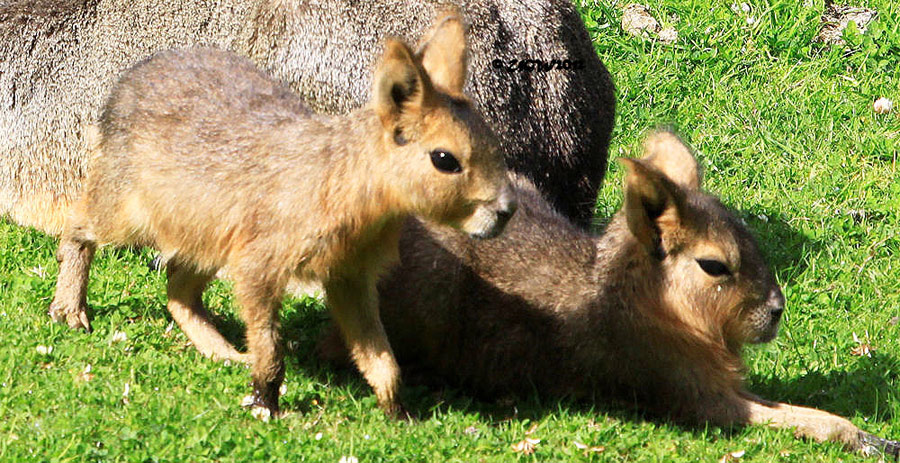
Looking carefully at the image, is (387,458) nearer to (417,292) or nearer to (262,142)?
(417,292)

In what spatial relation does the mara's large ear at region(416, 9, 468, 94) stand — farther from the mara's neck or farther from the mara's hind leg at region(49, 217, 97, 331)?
the mara's hind leg at region(49, 217, 97, 331)

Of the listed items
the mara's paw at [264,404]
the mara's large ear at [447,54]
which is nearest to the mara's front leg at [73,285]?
the mara's paw at [264,404]

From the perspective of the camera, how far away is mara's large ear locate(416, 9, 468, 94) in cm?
421

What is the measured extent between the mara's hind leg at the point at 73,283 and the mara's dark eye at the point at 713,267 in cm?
227

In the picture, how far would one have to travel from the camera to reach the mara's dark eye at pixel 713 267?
4.52 m

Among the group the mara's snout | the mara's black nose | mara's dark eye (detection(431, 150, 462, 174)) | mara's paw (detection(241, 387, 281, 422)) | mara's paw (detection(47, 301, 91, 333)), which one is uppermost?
mara's dark eye (detection(431, 150, 462, 174))

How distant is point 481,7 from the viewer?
568cm

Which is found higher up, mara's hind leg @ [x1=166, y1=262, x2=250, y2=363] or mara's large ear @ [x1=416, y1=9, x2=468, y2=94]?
mara's large ear @ [x1=416, y1=9, x2=468, y2=94]

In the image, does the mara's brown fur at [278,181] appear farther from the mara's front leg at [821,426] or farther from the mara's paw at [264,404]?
the mara's front leg at [821,426]

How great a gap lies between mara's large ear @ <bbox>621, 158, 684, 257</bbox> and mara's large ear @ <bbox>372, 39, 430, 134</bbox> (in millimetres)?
771

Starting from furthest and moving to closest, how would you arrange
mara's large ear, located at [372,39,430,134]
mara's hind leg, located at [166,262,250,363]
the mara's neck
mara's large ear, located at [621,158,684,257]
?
mara's hind leg, located at [166,262,250,363] < mara's large ear, located at [621,158,684,257] < the mara's neck < mara's large ear, located at [372,39,430,134]

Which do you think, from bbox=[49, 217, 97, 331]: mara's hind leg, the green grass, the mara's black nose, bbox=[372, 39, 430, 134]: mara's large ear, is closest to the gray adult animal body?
the green grass

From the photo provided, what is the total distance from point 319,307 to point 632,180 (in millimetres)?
1705

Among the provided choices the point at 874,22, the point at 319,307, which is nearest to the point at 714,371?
the point at 319,307
